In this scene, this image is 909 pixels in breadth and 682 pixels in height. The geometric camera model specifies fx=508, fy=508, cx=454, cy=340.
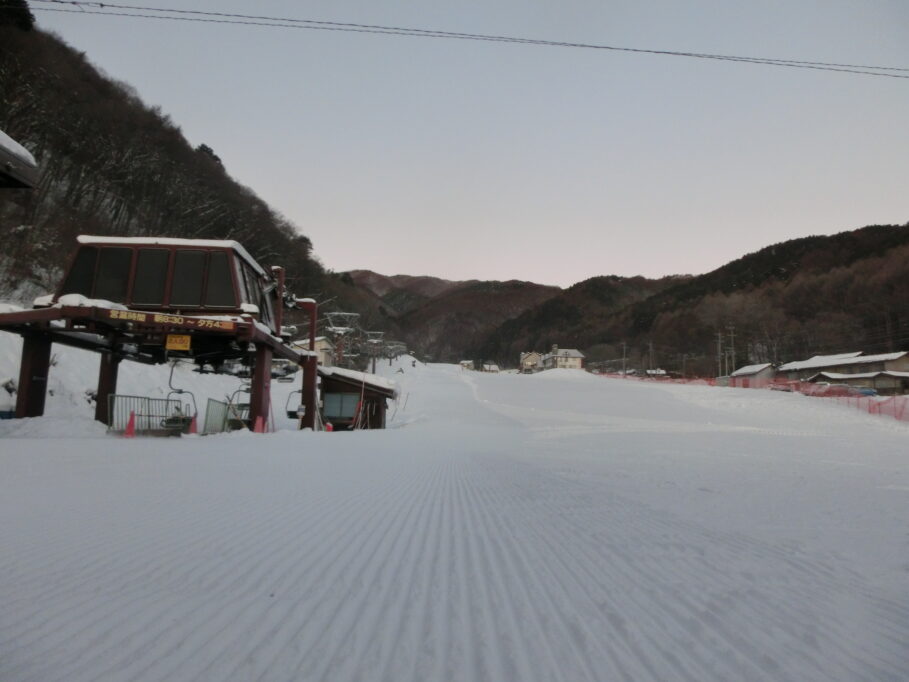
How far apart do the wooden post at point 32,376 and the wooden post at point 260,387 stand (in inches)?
217

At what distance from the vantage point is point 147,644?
2141mm

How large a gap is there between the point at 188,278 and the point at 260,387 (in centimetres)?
384

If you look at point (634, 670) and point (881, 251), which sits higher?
point (881, 251)

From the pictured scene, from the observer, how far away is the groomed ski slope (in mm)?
2143

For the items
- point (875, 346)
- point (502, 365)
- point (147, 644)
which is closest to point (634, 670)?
point (147, 644)

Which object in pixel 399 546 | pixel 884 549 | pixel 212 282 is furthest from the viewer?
pixel 212 282

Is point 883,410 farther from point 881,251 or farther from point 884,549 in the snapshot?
point 881,251

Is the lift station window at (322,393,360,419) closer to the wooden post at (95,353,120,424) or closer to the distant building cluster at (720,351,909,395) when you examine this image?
the wooden post at (95,353,120,424)

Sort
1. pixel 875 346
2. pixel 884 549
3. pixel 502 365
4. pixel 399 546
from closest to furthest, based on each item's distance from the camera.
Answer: pixel 399 546 → pixel 884 549 → pixel 875 346 → pixel 502 365

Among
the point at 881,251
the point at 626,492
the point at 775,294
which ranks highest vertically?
the point at 881,251

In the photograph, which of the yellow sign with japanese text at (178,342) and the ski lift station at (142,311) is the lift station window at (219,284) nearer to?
the ski lift station at (142,311)

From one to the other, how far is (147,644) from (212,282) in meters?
14.5

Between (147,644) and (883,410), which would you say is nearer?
(147,644)

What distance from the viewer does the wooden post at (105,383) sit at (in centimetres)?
1628
